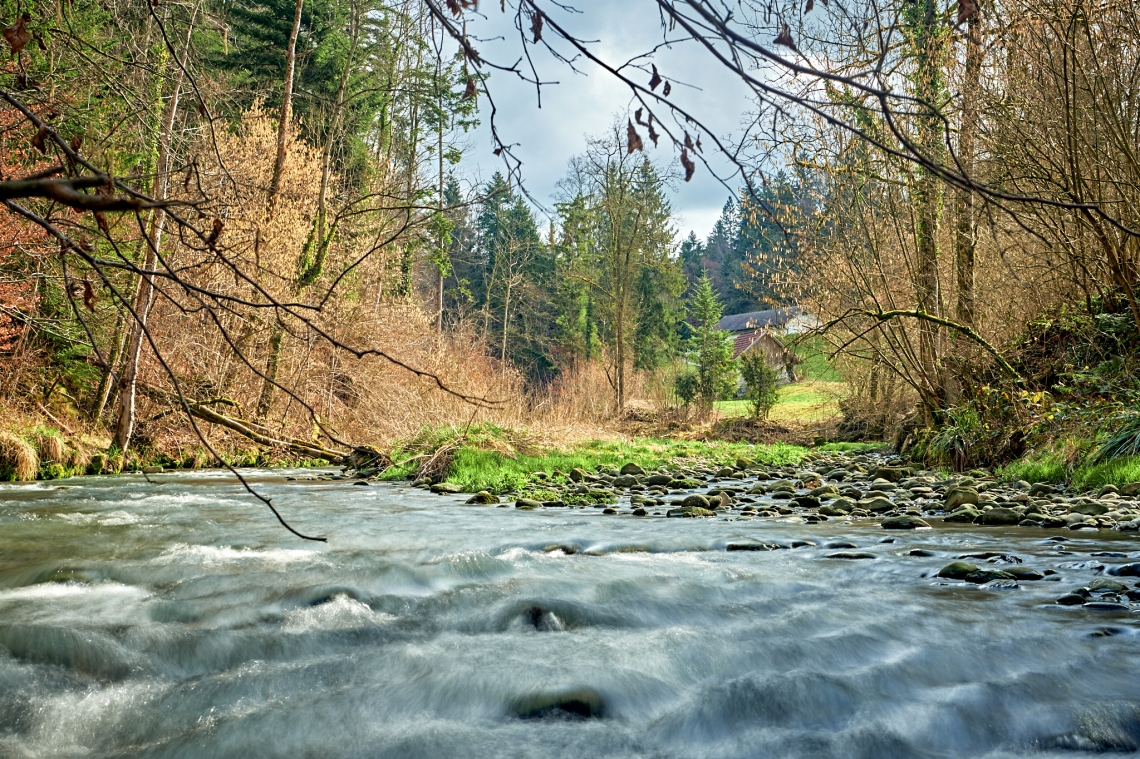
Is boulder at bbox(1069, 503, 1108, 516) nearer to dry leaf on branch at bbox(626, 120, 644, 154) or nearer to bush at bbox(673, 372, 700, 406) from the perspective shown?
dry leaf on branch at bbox(626, 120, 644, 154)

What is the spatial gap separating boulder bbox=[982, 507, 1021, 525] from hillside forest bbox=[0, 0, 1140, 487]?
193 centimetres

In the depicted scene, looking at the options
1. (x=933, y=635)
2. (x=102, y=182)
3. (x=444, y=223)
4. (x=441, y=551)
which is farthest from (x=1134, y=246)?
(x=444, y=223)

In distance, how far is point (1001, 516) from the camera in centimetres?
679

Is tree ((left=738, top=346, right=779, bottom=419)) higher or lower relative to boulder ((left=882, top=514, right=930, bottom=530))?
higher

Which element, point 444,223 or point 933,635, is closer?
point 933,635

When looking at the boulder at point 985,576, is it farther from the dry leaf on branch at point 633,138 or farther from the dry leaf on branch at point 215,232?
the dry leaf on branch at point 215,232

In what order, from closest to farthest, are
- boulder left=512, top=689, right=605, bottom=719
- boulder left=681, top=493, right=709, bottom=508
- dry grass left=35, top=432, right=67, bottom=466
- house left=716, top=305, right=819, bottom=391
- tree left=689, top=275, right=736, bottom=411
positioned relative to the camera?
boulder left=512, top=689, right=605, bottom=719 → boulder left=681, top=493, right=709, bottom=508 → dry grass left=35, top=432, right=67, bottom=466 → house left=716, top=305, right=819, bottom=391 → tree left=689, top=275, right=736, bottom=411

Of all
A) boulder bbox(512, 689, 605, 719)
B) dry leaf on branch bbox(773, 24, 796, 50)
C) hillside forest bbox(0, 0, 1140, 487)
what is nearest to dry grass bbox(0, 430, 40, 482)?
hillside forest bbox(0, 0, 1140, 487)

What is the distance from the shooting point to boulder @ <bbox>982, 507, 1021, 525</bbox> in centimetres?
673

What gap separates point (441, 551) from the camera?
6.06 meters

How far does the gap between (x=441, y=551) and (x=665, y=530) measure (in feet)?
6.83

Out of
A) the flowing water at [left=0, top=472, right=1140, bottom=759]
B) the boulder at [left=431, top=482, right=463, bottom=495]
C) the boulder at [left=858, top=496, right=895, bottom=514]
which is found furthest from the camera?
the boulder at [left=431, top=482, right=463, bottom=495]

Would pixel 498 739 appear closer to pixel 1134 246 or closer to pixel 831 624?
pixel 831 624

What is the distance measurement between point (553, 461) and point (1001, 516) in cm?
652
